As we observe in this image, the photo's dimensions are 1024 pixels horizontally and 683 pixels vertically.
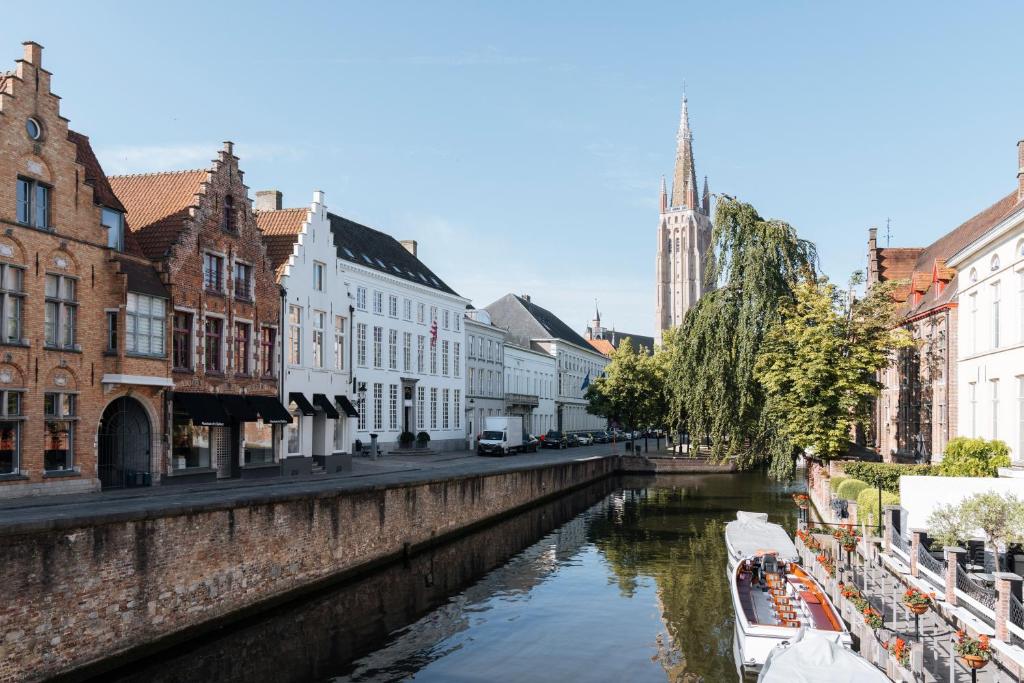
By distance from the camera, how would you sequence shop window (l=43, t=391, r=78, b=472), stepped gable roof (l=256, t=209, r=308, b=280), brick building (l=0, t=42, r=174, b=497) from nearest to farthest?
brick building (l=0, t=42, r=174, b=497), shop window (l=43, t=391, r=78, b=472), stepped gable roof (l=256, t=209, r=308, b=280)

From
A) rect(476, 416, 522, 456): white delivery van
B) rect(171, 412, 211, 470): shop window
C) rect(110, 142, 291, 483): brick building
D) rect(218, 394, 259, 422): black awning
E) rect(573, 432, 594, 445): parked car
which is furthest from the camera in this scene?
rect(573, 432, 594, 445): parked car

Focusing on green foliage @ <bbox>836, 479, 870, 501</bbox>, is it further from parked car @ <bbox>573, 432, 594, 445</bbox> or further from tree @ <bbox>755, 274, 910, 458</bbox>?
parked car @ <bbox>573, 432, 594, 445</bbox>

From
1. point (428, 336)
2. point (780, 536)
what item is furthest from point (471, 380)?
point (780, 536)

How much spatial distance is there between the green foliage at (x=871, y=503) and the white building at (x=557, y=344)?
59.6 m

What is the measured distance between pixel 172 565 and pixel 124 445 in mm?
12111

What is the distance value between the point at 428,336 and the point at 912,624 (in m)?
45.5

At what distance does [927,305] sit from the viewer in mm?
45375

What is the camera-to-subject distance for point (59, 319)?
2636cm

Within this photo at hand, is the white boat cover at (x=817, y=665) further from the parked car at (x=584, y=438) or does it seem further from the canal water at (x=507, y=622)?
the parked car at (x=584, y=438)

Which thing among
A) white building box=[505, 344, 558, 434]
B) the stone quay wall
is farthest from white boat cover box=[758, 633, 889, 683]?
white building box=[505, 344, 558, 434]

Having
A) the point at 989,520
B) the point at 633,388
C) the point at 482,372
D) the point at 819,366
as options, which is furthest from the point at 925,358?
the point at 482,372

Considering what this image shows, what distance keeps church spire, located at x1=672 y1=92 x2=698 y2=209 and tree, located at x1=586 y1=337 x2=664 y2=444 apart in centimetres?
8496

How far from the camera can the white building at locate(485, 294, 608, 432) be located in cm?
9731

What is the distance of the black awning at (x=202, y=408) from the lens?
31.1 m
